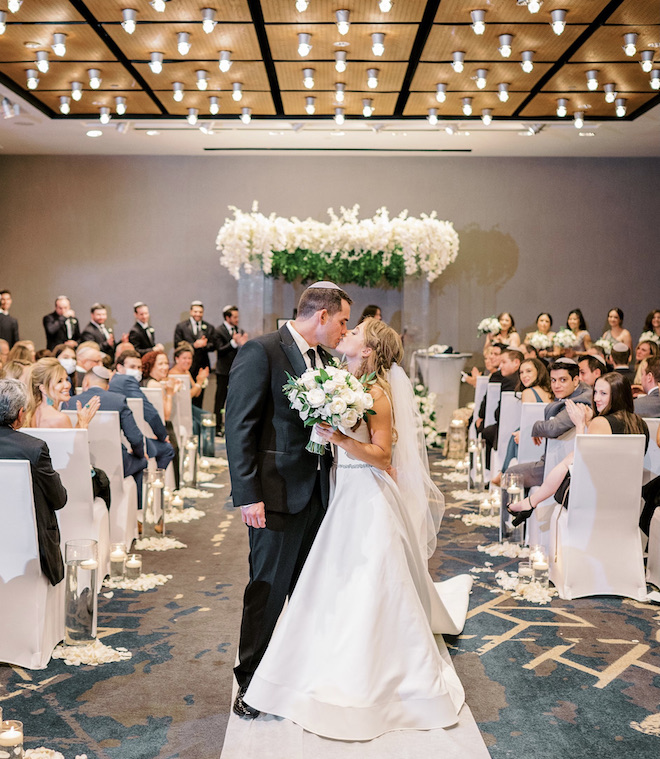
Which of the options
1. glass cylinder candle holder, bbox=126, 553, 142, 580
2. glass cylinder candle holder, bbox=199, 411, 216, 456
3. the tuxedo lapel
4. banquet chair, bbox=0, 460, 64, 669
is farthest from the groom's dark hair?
glass cylinder candle holder, bbox=199, 411, 216, 456

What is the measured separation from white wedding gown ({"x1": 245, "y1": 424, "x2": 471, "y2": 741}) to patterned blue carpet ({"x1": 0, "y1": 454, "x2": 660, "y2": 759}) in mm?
303

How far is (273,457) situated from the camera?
360 cm

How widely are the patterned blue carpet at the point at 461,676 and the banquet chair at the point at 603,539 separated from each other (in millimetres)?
111

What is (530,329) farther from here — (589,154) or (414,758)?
(414,758)

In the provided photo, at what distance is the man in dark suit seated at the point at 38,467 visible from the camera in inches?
158

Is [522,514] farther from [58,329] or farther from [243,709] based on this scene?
[58,329]

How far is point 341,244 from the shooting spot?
11.5 metres

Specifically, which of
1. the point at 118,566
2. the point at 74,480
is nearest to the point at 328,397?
the point at 74,480

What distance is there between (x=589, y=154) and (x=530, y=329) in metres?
3.13

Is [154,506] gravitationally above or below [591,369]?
below

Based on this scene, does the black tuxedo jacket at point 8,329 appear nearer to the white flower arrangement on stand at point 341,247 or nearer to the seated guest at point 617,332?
the white flower arrangement on stand at point 341,247

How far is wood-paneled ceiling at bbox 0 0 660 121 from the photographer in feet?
25.4

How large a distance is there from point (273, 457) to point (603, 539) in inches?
104

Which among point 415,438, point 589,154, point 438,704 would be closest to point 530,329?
point 589,154
